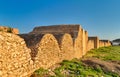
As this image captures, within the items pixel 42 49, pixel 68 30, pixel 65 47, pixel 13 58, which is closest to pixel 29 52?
pixel 42 49

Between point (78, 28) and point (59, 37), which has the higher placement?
point (78, 28)

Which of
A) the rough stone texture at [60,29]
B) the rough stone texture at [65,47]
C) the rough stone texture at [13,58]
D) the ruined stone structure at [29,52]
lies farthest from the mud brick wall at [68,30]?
the rough stone texture at [13,58]

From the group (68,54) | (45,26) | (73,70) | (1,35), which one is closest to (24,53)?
(1,35)

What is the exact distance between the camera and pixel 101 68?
42.8 feet

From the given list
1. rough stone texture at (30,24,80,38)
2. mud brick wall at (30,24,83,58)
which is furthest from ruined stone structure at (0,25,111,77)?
rough stone texture at (30,24,80,38)

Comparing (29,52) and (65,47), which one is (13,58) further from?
(65,47)

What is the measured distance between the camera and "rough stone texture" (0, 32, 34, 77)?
6884mm

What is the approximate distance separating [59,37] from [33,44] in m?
3.69

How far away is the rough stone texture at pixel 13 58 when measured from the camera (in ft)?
22.6

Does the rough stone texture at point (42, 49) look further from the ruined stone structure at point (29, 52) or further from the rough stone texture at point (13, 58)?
the rough stone texture at point (13, 58)

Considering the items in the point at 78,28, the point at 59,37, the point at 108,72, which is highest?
the point at 78,28

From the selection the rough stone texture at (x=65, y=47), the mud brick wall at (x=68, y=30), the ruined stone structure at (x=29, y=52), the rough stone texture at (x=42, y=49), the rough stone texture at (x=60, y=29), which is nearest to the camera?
the ruined stone structure at (x=29, y=52)

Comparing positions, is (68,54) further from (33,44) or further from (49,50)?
(33,44)

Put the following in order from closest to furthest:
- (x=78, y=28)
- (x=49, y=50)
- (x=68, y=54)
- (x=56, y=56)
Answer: (x=49, y=50) < (x=56, y=56) < (x=68, y=54) < (x=78, y=28)
